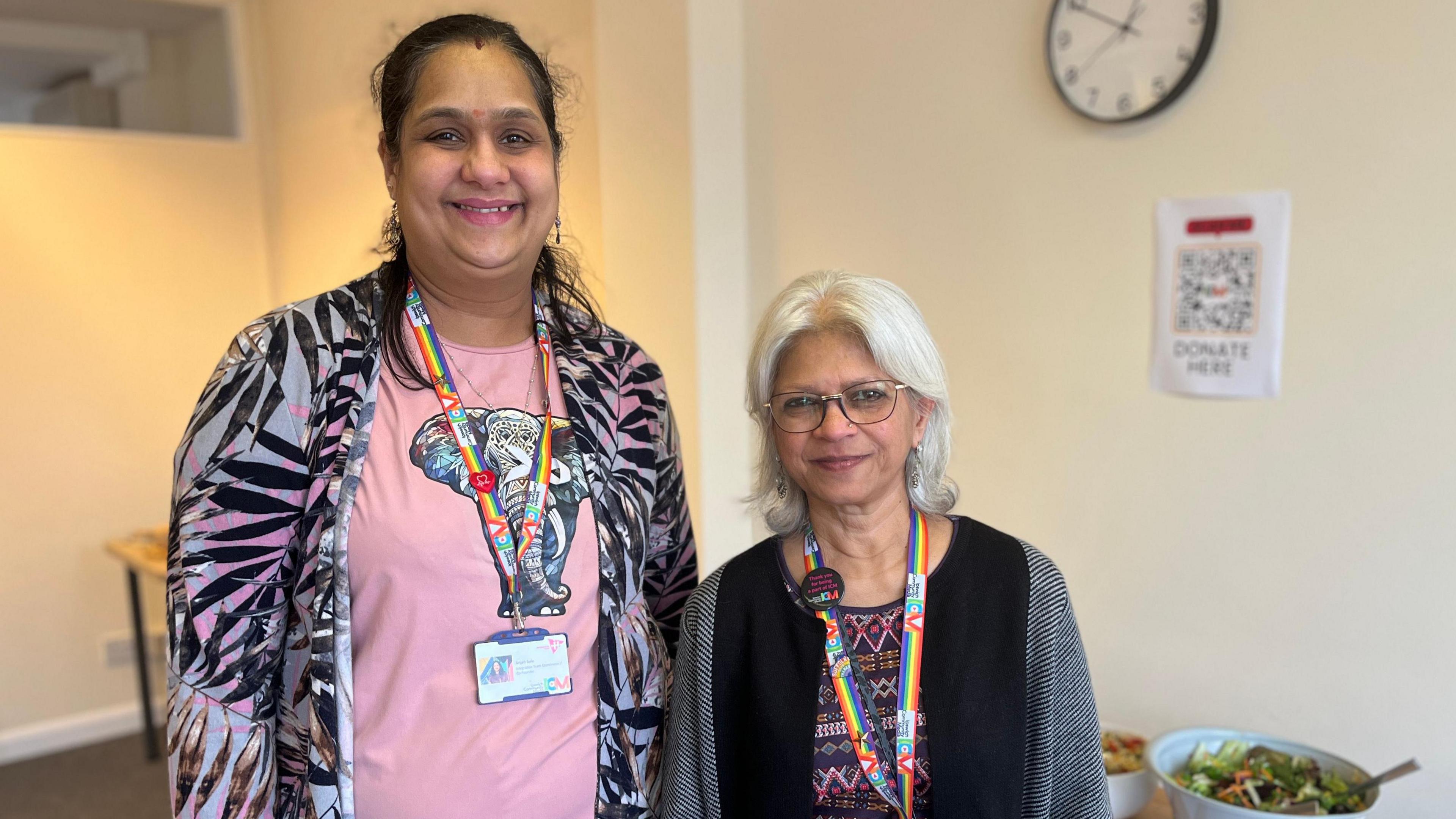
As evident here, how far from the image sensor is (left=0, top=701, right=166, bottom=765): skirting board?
14.6 feet

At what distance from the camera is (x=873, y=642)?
138 centimetres

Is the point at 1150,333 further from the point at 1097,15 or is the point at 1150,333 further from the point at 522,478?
the point at 522,478

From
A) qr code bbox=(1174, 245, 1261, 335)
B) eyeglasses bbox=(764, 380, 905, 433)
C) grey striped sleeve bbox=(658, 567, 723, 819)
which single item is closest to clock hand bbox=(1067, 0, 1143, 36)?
qr code bbox=(1174, 245, 1261, 335)

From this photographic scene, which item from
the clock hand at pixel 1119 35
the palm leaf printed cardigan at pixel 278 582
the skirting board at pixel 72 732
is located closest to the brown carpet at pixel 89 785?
the skirting board at pixel 72 732

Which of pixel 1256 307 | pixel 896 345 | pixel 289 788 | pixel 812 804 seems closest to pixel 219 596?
pixel 289 788

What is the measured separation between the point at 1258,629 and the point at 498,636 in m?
1.68

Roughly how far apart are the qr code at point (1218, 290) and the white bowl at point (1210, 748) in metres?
0.82

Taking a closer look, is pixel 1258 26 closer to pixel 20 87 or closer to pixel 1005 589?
pixel 1005 589

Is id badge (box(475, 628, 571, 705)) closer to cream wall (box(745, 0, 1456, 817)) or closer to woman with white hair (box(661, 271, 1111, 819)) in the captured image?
woman with white hair (box(661, 271, 1111, 819))

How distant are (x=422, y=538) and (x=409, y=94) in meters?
0.61

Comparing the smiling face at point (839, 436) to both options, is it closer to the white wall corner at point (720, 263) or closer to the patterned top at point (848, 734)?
the patterned top at point (848, 734)

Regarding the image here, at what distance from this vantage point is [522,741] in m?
1.37

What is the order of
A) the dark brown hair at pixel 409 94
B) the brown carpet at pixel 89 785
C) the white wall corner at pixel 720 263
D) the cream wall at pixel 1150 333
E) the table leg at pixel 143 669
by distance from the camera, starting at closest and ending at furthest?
the dark brown hair at pixel 409 94 < the cream wall at pixel 1150 333 < the white wall corner at pixel 720 263 < the brown carpet at pixel 89 785 < the table leg at pixel 143 669

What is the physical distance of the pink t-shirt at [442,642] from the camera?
Result: 134 centimetres
